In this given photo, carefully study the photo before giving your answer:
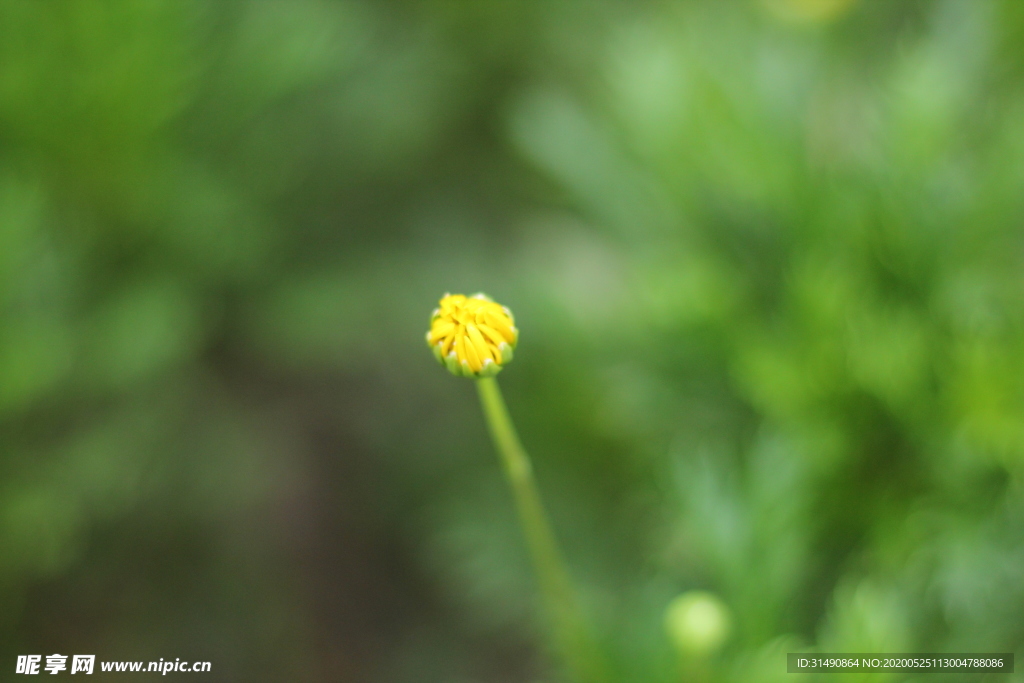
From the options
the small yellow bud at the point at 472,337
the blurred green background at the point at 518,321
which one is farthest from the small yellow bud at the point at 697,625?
the small yellow bud at the point at 472,337

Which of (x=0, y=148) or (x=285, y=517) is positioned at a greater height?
(x=0, y=148)

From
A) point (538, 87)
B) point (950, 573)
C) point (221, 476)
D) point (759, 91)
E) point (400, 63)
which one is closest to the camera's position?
point (950, 573)

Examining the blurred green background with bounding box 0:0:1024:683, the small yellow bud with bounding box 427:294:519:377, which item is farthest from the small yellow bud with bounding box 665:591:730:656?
the small yellow bud with bounding box 427:294:519:377

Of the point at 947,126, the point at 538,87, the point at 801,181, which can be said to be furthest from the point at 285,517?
the point at 947,126

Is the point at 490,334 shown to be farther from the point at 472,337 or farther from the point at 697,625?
the point at 697,625

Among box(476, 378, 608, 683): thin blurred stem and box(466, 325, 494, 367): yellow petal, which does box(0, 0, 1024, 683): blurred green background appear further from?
box(466, 325, 494, 367): yellow petal

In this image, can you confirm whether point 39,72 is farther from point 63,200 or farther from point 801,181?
point 801,181
